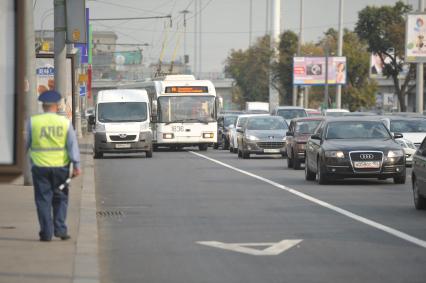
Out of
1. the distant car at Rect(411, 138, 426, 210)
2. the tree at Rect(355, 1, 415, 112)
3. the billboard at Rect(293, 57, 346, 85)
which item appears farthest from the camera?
the billboard at Rect(293, 57, 346, 85)

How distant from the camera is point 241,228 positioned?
15977 millimetres

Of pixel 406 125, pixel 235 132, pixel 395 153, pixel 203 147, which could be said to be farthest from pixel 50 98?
pixel 203 147

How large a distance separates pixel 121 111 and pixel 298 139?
37.3ft

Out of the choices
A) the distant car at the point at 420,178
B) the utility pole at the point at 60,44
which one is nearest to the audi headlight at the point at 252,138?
the utility pole at the point at 60,44

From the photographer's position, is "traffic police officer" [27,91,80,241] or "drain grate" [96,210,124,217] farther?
"drain grate" [96,210,124,217]

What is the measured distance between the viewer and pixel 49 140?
543 inches

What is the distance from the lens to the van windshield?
42844mm

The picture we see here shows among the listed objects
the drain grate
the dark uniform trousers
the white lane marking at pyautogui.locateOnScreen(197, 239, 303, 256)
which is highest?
the dark uniform trousers

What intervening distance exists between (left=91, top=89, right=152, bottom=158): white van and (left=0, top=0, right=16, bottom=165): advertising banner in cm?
3356

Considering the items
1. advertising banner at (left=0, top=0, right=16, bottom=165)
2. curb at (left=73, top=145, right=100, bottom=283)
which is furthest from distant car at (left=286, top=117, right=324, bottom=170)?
advertising banner at (left=0, top=0, right=16, bottom=165)

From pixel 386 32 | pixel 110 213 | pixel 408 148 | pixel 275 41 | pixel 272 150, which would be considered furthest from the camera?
pixel 275 41

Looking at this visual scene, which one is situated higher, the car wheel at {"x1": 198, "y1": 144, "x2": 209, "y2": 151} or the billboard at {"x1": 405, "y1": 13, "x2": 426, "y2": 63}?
the billboard at {"x1": 405, "y1": 13, "x2": 426, "y2": 63}

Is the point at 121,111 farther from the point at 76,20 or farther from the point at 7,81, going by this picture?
the point at 7,81

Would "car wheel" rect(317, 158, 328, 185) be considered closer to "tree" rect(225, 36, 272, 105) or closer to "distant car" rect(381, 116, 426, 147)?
"distant car" rect(381, 116, 426, 147)
